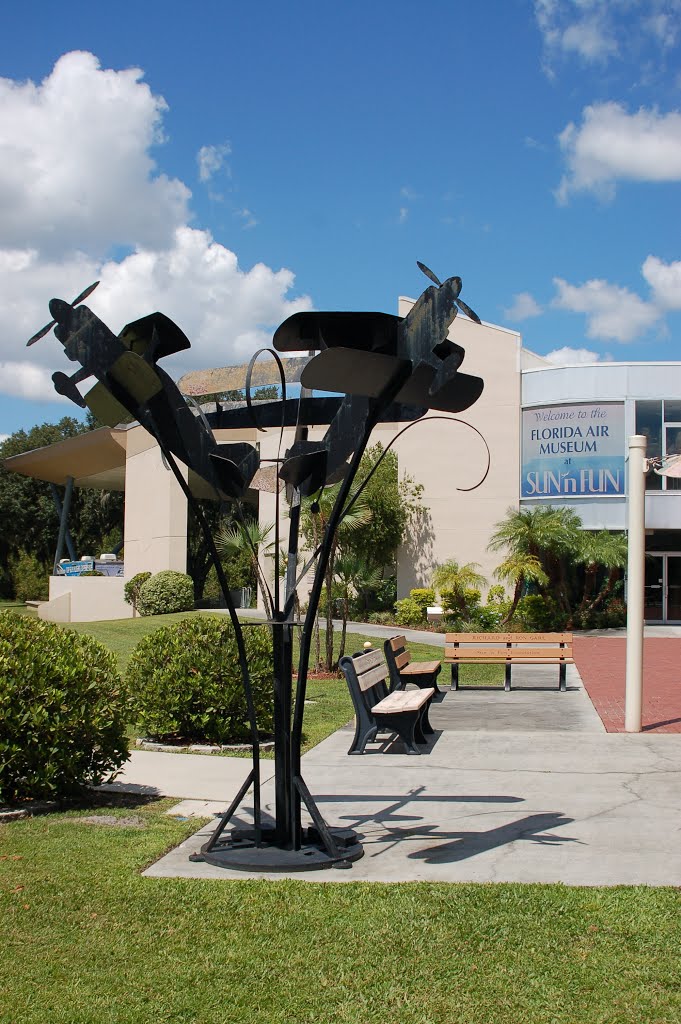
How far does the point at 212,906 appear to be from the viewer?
15.9 feet

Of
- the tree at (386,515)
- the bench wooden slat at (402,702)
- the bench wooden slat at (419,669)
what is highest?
the tree at (386,515)

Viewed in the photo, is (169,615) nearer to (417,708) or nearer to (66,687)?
(417,708)

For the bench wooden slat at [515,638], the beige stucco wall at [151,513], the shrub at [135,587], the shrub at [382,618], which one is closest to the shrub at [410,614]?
the shrub at [382,618]

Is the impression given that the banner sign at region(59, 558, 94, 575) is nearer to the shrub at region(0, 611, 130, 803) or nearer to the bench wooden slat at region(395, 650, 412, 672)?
the bench wooden slat at region(395, 650, 412, 672)

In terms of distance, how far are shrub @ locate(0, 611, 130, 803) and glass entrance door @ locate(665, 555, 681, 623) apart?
85.2ft

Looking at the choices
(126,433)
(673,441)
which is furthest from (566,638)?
(126,433)

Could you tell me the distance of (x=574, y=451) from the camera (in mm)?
29859

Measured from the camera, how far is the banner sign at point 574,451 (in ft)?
96.8

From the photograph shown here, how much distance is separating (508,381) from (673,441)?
17.2ft

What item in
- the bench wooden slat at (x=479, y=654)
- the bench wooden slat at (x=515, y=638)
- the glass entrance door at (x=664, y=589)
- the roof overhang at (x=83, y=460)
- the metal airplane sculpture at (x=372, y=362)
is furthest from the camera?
the roof overhang at (x=83, y=460)

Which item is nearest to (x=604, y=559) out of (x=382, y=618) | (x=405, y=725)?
(x=382, y=618)

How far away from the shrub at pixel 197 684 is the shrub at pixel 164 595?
21581 millimetres

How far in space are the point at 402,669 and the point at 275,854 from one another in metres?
7.29

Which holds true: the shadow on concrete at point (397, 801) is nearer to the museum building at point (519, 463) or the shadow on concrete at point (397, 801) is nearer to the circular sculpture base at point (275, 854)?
the circular sculpture base at point (275, 854)
